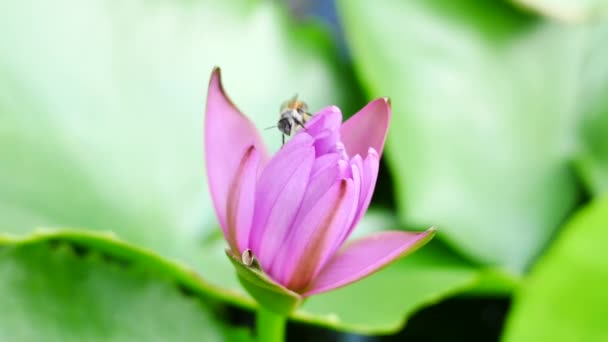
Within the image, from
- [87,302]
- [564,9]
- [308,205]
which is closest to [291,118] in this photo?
[308,205]

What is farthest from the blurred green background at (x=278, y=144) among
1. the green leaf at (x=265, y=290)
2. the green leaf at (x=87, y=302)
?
the green leaf at (x=265, y=290)

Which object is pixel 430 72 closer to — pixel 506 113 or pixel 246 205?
pixel 506 113

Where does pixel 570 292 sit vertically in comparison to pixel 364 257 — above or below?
below

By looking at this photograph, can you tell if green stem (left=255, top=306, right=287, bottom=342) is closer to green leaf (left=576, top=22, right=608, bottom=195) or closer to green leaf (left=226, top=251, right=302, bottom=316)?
green leaf (left=226, top=251, right=302, bottom=316)

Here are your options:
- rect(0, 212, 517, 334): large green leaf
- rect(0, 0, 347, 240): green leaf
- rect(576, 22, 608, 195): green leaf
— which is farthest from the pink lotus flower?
rect(576, 22, 608, 195): green leaf

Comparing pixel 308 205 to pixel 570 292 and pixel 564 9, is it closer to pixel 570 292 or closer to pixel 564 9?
pixel 570 292
